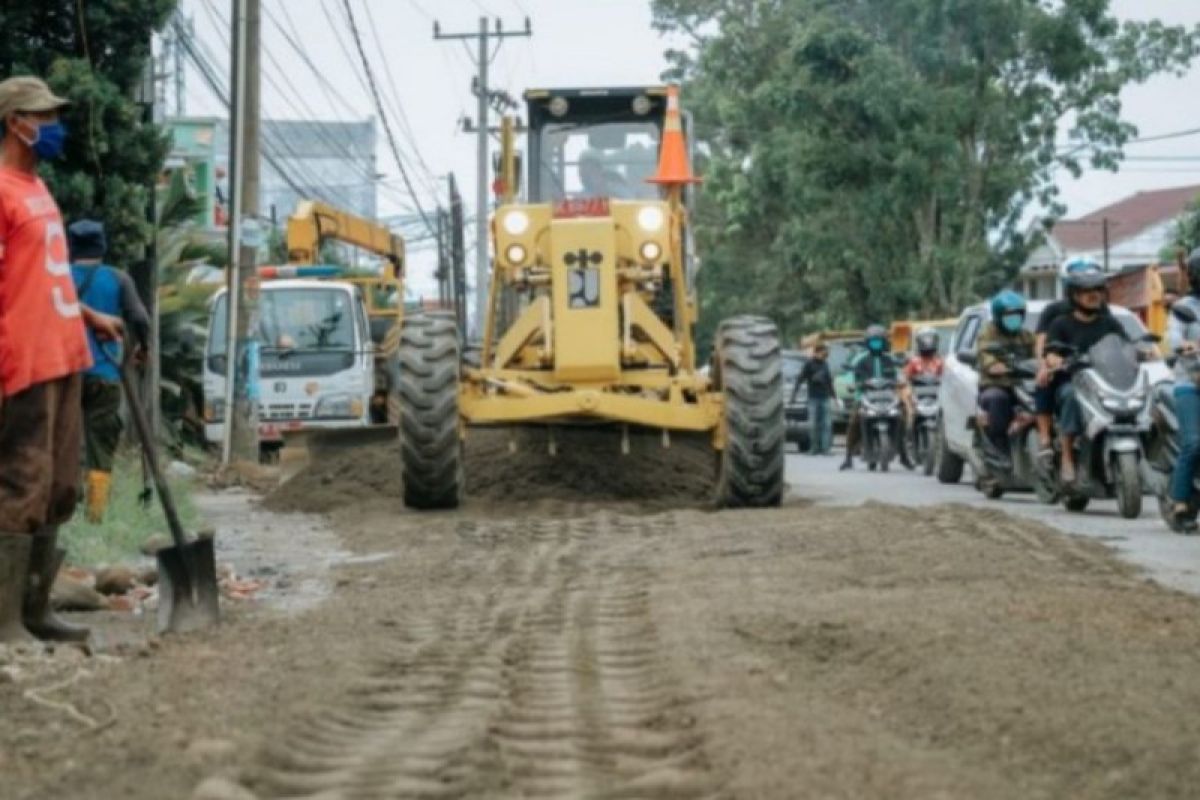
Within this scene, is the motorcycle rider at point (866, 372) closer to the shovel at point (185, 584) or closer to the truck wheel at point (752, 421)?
the truck wheel at point (752, 421)

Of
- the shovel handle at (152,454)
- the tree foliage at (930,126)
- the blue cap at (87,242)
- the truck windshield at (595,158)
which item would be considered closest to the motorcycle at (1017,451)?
the truck windshield at (595,158)

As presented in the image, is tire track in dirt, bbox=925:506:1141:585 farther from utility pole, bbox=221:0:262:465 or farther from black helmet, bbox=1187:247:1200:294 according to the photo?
utility pole, bbox=221:0:262:465

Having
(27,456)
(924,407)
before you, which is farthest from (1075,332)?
(924,407)

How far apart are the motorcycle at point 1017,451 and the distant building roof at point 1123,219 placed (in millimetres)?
74427

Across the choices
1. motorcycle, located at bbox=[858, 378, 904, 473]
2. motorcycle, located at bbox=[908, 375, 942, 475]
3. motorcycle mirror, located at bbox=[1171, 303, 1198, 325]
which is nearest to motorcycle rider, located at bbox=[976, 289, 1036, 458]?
motorcycle mirror, located at bbox=[1171, 303, 1198, 325]

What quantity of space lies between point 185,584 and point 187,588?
0.08 feet

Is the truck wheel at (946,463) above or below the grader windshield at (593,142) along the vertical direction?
below

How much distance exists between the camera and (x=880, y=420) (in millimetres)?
29906

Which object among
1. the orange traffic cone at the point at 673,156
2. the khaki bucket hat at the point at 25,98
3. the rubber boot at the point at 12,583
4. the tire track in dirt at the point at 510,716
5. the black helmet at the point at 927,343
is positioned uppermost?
the orange traffic cone at the point at 673,156

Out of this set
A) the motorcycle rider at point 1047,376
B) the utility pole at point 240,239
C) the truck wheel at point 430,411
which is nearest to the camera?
the truck wheel at point 430,411

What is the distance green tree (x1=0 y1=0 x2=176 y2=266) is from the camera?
1945 centimetres

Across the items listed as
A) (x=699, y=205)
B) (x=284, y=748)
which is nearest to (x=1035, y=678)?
(x=284, y=748)

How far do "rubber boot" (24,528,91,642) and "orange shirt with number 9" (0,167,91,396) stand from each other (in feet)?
2.10

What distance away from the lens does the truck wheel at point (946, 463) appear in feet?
80.0
